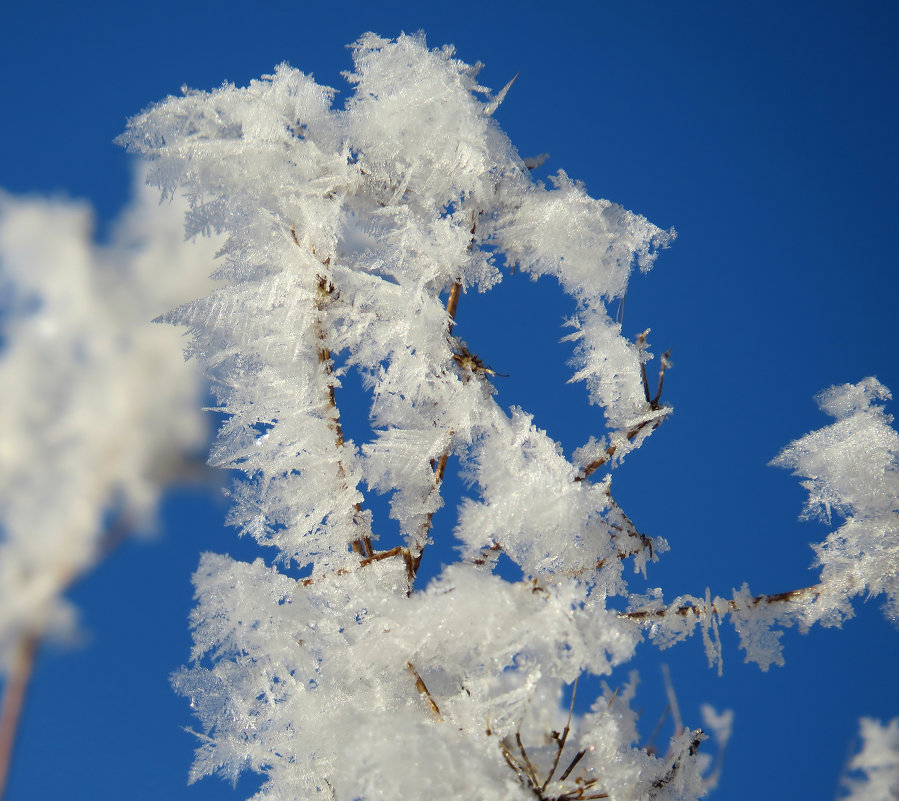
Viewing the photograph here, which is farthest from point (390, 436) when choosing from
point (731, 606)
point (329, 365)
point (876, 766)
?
point (876, 766)

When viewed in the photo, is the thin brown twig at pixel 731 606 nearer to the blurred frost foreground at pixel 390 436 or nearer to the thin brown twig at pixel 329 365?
the blurred frost foreground at pixel 390 436

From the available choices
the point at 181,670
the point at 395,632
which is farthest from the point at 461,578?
the point at 181,670

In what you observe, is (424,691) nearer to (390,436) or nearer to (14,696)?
(390,436)

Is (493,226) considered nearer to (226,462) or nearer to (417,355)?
(417,355)

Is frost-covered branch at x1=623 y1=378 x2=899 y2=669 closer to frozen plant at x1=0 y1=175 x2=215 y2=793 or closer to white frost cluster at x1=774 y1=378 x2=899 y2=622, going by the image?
white frost cluster at x1=774 y1=378 x2=899 y2=622

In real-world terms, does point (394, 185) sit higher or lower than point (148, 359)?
lower

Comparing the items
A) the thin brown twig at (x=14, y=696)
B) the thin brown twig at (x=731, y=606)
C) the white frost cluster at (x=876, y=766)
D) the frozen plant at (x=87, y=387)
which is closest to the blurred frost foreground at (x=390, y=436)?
the thin brown twig at (x=731, y=606)
